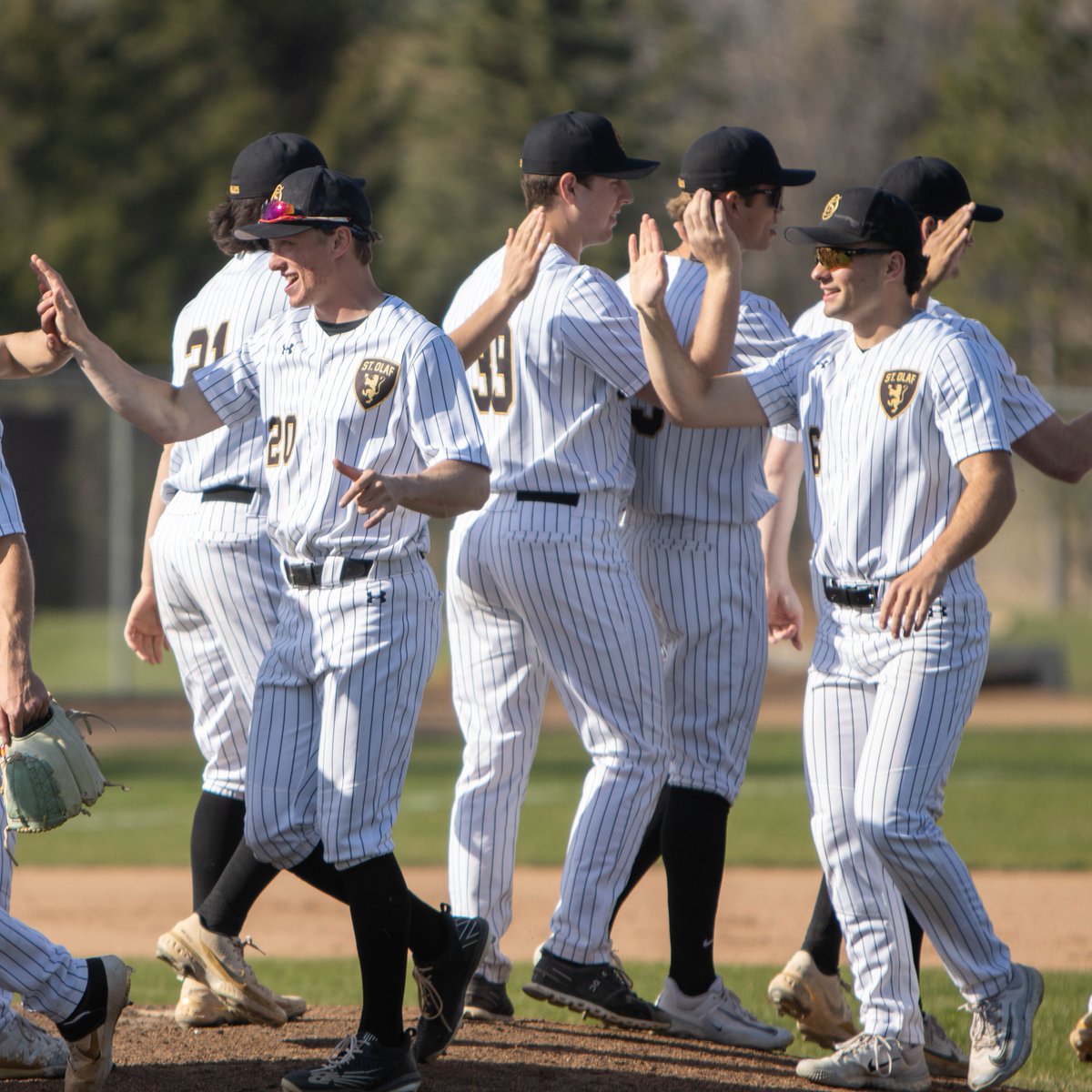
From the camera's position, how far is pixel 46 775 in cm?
363

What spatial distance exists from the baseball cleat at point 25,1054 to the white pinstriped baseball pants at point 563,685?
1.10 metres

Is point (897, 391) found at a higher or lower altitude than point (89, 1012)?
higher

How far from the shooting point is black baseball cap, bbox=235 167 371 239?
3703 millimetres

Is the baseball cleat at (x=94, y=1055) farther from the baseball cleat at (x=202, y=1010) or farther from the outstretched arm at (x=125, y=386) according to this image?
the outstretched arm at (x=125, y=386)

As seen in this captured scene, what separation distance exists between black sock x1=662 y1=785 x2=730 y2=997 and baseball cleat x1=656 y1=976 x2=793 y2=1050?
30 millimetres

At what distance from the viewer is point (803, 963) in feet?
14.9

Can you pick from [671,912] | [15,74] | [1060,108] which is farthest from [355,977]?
[15,74]

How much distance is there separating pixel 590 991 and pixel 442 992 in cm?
52

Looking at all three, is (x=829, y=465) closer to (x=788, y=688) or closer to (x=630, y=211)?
(x=788, y=688)

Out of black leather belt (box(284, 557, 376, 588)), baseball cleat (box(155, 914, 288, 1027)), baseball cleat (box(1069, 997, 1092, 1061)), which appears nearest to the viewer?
black leather belt (box(284, 557, 376, 588))

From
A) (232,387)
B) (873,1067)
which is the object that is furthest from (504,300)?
(873,1067)

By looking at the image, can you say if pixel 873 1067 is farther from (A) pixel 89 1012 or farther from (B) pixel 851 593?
(A) pixel 89 1012

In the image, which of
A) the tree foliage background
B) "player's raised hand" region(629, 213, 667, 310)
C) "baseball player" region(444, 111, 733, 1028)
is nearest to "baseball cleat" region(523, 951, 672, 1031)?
"baseball player" region(444, 111, 733, 1028)

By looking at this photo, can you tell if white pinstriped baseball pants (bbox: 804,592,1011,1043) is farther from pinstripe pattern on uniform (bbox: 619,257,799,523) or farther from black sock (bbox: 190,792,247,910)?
black sock (bbox: 190,792,247,910)
